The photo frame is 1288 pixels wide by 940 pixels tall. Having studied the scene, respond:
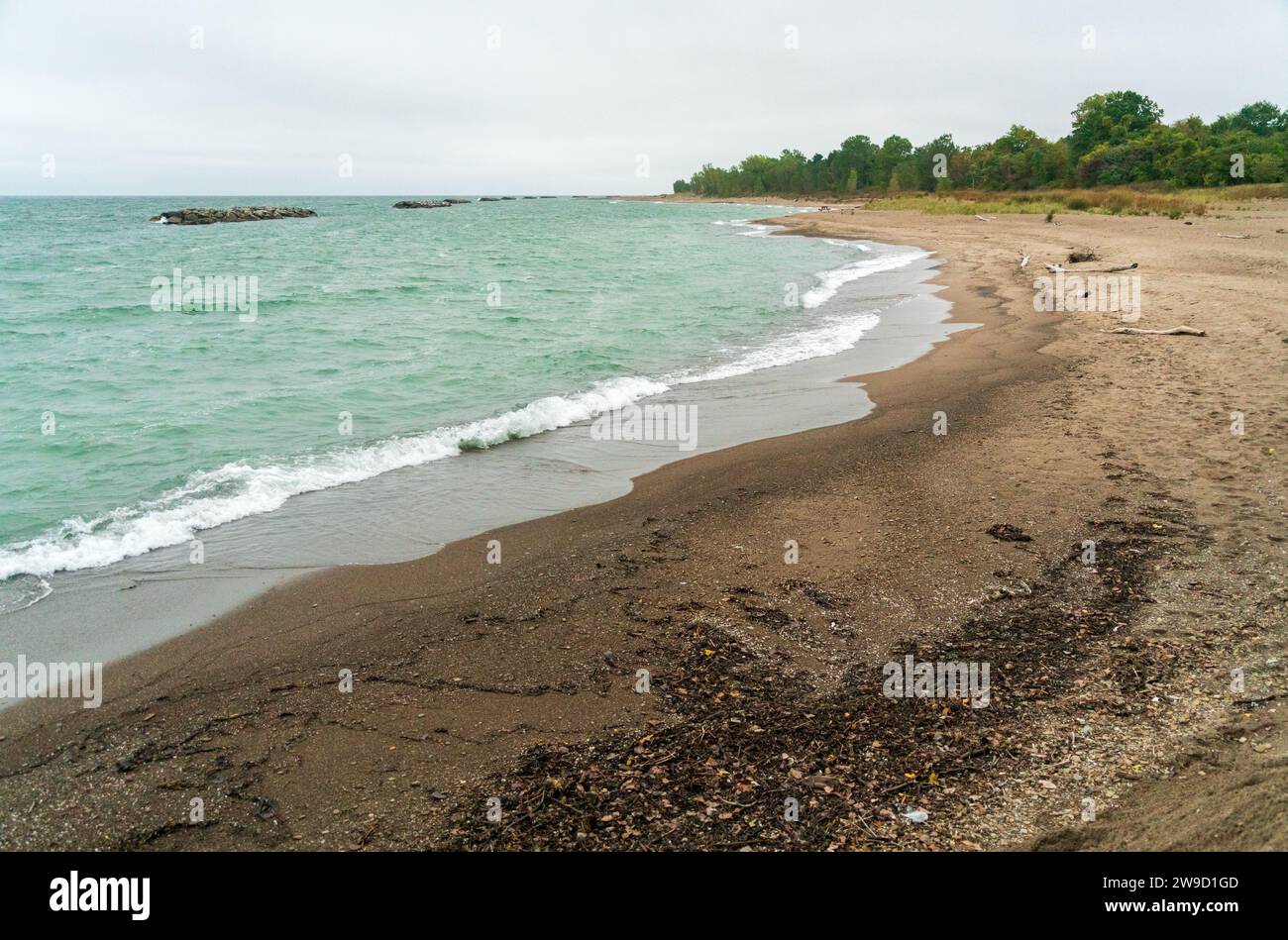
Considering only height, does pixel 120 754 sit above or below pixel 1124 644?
below

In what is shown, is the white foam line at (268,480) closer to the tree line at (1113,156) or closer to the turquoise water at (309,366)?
the turquoise water at (309,366)

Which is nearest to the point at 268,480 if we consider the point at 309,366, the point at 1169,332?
the point at 309,366

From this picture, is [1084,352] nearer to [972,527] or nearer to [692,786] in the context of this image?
[972,527]

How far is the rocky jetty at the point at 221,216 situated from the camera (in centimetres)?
9131

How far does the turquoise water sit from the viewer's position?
9.34m

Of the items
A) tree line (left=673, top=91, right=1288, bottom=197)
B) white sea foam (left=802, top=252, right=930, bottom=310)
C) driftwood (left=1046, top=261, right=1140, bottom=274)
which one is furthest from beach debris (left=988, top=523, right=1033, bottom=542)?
tree line (left=673, top=91, right=1288, bottom=197)

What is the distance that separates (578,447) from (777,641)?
6.32 meters

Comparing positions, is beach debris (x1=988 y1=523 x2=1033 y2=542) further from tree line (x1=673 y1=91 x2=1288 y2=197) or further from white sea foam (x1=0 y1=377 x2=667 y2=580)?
tree line (x1=673 y1=91 x2=1288 y2=197)

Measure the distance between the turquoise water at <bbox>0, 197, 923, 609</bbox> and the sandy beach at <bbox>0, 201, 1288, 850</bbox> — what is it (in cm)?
345

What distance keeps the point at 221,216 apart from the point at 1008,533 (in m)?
115

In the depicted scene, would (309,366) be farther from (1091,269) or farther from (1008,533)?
(1091,269)

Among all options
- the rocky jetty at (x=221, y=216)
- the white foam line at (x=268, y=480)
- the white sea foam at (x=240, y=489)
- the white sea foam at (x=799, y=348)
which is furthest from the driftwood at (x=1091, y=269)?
the rocky jetty at (x=221, y=216)
